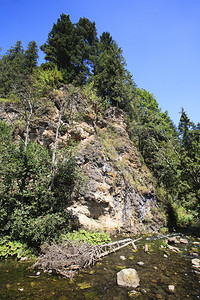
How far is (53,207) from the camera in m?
9.32

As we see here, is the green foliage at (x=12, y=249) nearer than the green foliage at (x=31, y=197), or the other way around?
the green foliage at (x=12, y=249)

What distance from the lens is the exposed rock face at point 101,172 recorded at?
12312 mm

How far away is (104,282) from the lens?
5.44 m

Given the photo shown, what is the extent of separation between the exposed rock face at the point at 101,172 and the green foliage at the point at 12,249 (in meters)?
3.97

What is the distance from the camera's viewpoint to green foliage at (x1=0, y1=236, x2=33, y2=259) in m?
7.36

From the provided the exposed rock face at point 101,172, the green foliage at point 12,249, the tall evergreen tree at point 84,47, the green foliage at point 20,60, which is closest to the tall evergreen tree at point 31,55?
the green foliage at point 20,60

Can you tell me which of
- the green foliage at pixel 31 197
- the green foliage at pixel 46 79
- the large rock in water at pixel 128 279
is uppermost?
the green foliage at pixel 46 79

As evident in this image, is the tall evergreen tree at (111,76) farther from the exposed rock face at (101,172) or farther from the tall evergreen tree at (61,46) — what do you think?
the exposed rock face at (101,172)

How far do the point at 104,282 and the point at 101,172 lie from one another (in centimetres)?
882

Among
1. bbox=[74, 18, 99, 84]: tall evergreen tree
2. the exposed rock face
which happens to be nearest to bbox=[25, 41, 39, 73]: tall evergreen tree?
bbox=[74, 18, 99, 84]: tall evergreen tree

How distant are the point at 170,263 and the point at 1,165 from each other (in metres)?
10.2

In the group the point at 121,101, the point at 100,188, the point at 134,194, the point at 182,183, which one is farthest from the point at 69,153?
the point at 121,101

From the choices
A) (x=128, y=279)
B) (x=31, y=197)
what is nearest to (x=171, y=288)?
(x=128, y=279)

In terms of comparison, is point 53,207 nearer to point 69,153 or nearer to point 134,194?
point 69,153
